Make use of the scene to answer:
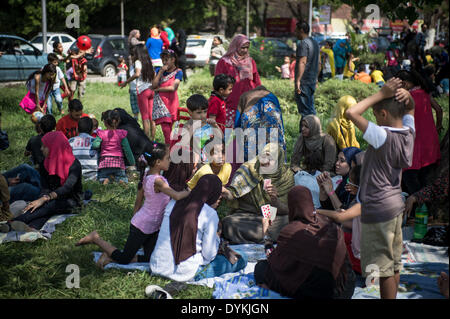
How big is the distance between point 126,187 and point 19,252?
84.0 inches

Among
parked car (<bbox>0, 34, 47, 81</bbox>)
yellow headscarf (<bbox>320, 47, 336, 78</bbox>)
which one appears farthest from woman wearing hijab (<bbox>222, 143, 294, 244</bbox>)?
parked car (<bbox>0, 34, 47, 81</bbox>)

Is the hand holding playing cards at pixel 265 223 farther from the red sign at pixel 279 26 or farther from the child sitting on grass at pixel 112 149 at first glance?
the red sign at pixel 279 26

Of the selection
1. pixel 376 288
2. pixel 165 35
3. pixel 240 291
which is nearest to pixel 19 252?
pixel 240 291

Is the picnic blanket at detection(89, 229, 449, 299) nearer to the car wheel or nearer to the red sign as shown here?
the car wheel

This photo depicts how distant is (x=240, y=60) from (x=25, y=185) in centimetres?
325

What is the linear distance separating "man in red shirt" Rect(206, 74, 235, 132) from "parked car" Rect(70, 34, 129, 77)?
14253 millimetres

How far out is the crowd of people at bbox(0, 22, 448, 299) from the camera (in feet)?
11.9

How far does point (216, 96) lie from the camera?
6723 millimetres

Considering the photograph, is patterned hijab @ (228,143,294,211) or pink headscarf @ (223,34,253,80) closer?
patterned hijab @ (228,143,294,211)

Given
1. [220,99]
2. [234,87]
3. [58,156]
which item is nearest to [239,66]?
[234,87]

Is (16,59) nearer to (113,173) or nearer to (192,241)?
(113,173)

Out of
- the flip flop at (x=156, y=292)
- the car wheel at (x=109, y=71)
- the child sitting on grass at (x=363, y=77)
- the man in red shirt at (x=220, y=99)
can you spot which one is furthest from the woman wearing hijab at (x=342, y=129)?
the car wheel at (x=109, y=71)

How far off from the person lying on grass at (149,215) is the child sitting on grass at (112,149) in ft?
7.70

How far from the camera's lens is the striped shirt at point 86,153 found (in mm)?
7043
